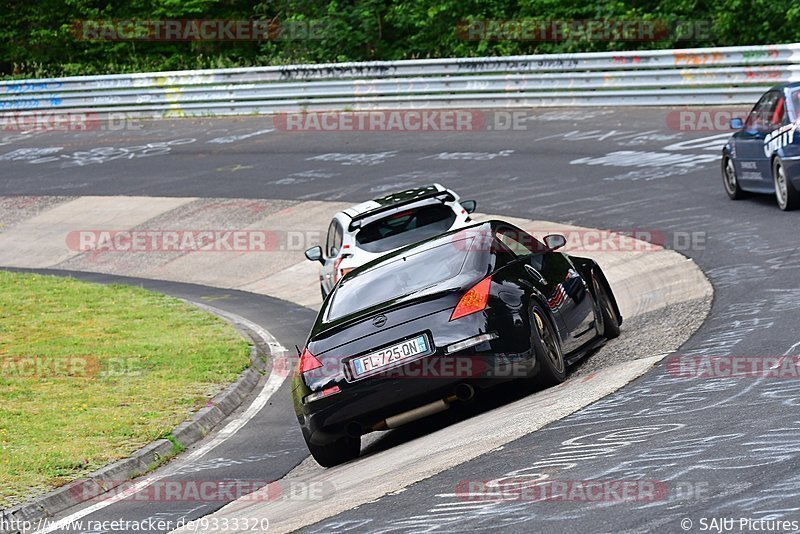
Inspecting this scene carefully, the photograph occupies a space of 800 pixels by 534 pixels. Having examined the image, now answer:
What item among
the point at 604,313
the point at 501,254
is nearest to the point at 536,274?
the point at 501,254

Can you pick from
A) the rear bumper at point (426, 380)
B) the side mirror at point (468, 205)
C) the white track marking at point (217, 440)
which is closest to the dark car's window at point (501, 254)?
the rear bumper at point (426, 380)

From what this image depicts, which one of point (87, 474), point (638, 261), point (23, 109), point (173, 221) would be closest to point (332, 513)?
point (87, 474)

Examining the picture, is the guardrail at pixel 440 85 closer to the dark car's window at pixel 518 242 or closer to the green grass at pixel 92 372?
the green grass at pixel 92 372

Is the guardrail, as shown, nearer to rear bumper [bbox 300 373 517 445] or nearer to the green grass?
the green grass

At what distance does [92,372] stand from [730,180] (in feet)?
29.5

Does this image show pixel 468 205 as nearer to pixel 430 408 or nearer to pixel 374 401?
pixel 430 408

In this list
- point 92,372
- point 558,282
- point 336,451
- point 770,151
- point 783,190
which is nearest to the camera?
point 336,451

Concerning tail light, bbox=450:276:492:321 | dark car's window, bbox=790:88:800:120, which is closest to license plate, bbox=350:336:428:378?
tail light, bbox=450:276:492:321

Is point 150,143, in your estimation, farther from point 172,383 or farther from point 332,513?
point 332,513

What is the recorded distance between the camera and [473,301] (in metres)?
9.37

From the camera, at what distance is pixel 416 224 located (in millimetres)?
13930

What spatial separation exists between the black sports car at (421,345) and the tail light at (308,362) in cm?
1

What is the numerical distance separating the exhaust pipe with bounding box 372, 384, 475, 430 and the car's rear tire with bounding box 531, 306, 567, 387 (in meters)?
→ 0.62

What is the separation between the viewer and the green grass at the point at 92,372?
409 inches
